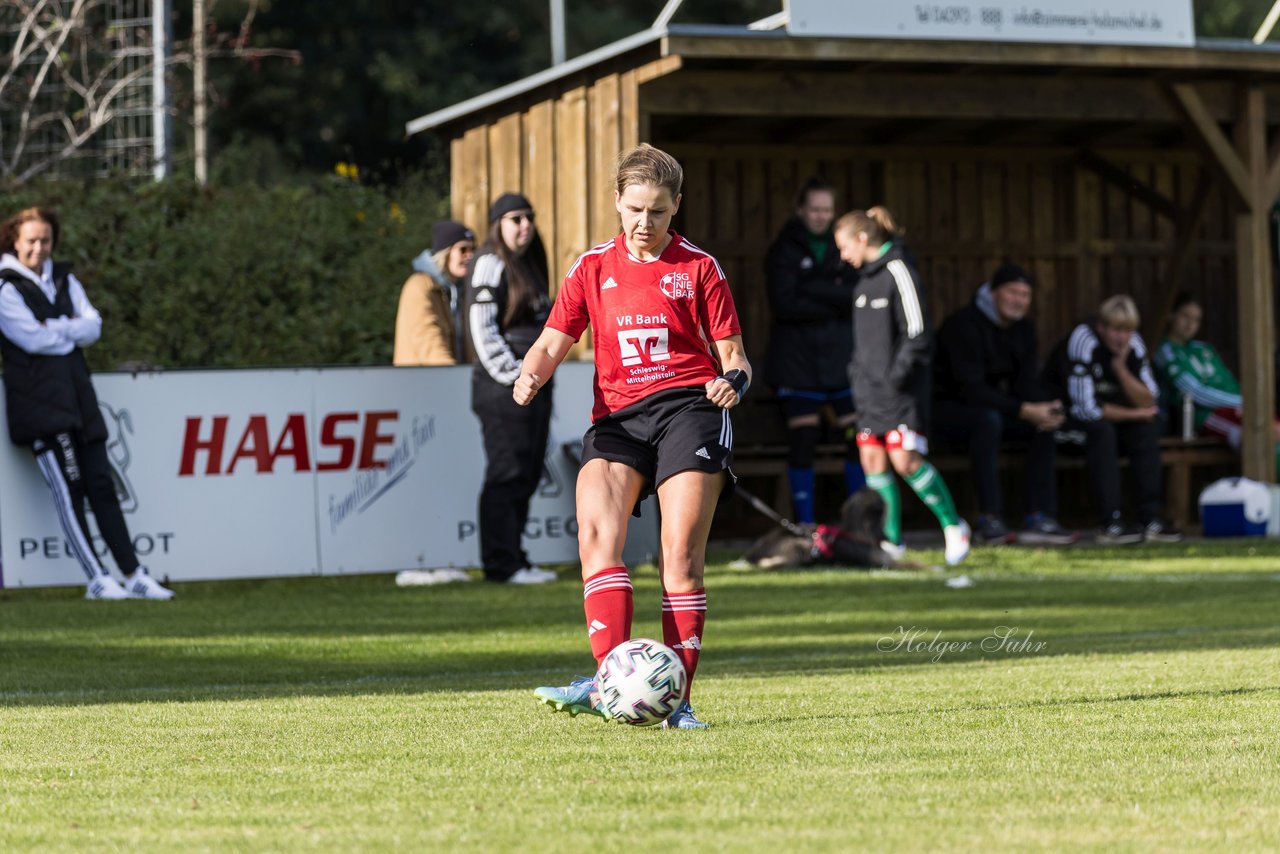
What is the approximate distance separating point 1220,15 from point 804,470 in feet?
83.2

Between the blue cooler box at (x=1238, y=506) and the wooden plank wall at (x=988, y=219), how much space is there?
9.28 ft

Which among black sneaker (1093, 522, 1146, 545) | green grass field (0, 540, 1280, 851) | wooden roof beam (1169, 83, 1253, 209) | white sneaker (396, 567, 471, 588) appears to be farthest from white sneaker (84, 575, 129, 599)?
wooden roof beam (1169, 83, 1253, 209)

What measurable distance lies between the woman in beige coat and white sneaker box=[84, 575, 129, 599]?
250 cm

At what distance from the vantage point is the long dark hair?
13.0 m

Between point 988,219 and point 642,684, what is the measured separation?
44.5 feet

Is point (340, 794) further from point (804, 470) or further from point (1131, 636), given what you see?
point (804, 470)

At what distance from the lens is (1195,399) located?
1833 centimetres

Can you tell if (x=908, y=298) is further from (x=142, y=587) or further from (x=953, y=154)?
(x=953, y=154)

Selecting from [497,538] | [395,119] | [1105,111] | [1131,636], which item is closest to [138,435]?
[497,538]

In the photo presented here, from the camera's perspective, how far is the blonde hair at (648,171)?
6758 mm

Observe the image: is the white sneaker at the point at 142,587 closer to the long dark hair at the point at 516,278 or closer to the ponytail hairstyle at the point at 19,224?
the ponytail hairstyle at the point at 19,224

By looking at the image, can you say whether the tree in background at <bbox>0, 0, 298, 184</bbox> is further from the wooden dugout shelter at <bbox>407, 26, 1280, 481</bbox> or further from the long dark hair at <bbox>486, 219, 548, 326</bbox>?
the long dark hair at <bbox>486, 219, 548, 326</bbox>

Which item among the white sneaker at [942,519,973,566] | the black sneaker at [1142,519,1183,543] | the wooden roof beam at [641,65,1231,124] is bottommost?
the black sneaker at [1142,519,1183,543]

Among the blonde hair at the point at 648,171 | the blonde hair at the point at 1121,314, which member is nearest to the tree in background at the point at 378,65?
the blonde hair at the point at 1121,314
